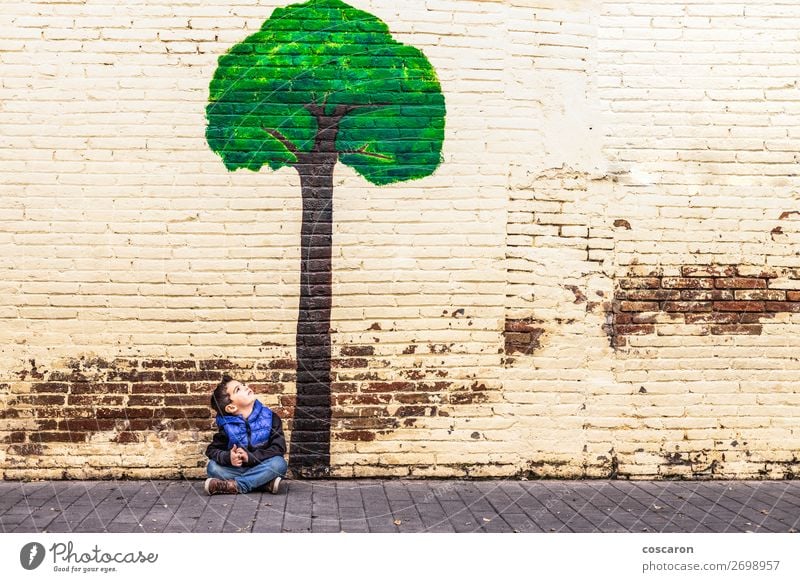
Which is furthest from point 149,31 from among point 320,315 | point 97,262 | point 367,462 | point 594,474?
point 594,474

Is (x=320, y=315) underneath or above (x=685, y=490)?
above

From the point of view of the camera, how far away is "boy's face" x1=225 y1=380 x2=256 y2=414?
5.80 metres

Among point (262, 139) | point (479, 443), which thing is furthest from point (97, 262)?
point (479, 443)

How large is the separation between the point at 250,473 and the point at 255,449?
16cm

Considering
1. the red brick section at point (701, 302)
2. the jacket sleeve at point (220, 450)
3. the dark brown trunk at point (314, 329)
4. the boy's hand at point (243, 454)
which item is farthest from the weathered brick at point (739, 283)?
the jacket sleeve at point (220, 450)

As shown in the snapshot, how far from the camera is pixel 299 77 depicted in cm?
625

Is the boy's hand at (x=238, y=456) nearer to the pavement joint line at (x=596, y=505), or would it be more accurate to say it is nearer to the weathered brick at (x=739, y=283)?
the pavement joint line at (x=596, y=505)

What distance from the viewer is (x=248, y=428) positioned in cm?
578

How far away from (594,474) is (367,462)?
166 centimetres

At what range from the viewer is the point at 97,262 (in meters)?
6.13

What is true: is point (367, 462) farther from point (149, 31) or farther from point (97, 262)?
point (149, 31)

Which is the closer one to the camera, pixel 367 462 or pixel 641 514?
pixel 641 514

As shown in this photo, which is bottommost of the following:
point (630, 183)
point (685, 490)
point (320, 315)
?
point (685, 490)

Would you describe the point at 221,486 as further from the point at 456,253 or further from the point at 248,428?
the point at 456,253
